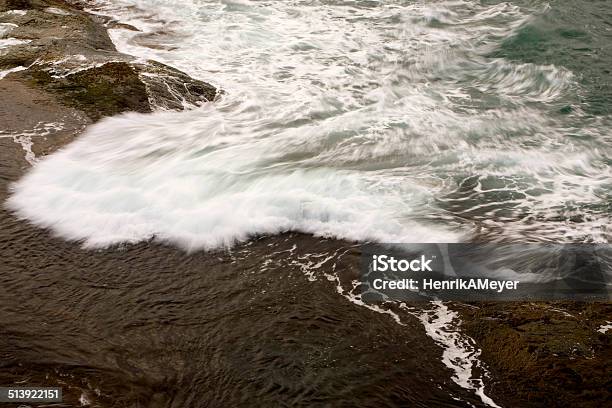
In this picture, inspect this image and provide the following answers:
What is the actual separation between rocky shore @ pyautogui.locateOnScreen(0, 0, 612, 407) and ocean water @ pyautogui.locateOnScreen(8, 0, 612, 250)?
475 millimetres

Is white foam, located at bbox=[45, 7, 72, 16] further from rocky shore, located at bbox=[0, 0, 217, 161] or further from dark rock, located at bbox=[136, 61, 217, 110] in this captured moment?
dark rock, located at bbox=[136, 61, 217, 110]

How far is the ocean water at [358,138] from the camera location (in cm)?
612

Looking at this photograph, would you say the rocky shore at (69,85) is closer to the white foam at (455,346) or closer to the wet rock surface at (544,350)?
the white foam at (455,346)

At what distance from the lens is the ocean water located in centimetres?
612

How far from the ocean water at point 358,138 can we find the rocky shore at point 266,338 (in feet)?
1.56

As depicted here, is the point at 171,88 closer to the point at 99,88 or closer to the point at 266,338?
the point at 99,88

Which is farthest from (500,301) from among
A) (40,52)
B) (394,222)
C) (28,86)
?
(40,52)

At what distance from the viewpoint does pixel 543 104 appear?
→ 9.45 metres

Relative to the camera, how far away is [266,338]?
4.52 meters

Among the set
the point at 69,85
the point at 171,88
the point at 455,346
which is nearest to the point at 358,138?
the point at 171,88

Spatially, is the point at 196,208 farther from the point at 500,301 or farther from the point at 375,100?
the point at 375,100

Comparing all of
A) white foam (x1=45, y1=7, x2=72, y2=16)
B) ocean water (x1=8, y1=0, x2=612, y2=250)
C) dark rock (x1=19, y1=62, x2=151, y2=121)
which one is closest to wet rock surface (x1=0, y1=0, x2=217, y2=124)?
dark rock (x1=19, y1=62, x2=151, y2=121)

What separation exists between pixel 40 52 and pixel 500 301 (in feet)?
28.7

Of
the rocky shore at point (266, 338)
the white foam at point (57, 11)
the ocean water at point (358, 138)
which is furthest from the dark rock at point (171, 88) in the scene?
the white foam at point (57, 11)
